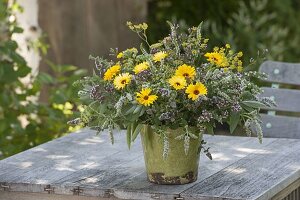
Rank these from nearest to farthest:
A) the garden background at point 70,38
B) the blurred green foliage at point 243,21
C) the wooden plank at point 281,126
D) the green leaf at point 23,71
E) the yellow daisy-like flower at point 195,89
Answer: the yellow daisy-like flower at point 195,89
the wooden plank at point 281,126
the green leaf at point 23,71
the garden background at point 70,38
the blurred green foliage at point 243,21

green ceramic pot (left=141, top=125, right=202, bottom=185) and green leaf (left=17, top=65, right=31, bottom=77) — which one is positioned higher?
green leaf (left=17, top=65, right=31, bottom=77)

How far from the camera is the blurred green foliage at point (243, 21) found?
7418 mm

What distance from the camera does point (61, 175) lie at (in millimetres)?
→ 3176

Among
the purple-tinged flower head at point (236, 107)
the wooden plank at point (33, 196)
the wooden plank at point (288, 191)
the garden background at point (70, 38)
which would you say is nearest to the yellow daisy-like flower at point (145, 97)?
the purple-tinged flower head at point (236, 107)

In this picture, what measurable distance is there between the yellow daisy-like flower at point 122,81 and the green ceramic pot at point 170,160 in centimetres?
17

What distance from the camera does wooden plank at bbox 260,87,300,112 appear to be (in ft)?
13.8

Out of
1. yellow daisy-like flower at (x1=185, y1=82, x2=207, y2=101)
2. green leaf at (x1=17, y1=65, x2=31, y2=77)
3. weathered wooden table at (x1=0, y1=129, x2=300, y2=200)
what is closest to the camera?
yellow daisy-like flower at (x1=185, y1=82, x2=207, y2=101)

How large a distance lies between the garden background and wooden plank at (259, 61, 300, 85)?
17 centimetres

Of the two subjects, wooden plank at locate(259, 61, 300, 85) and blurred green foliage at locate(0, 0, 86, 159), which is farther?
blurred green foliage at locate(0, 0, 86, 159)

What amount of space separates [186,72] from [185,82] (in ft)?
0.14

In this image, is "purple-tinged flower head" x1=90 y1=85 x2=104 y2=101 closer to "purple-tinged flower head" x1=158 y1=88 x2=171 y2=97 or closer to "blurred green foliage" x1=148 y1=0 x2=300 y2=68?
"purple-tinged flower head" x1=158 y1=88 x2=171 y2=97

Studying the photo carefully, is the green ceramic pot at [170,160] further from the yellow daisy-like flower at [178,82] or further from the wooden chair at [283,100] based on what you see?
the wooden chair at [283,100]

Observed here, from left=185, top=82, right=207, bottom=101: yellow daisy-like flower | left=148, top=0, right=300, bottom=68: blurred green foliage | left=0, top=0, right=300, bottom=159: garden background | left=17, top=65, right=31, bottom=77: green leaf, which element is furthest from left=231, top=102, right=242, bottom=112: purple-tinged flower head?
left=148, top=0, right=300, bottom=68: blurred green foliage

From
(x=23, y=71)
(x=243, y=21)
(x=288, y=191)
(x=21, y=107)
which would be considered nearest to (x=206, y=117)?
(x=288, y=191)
